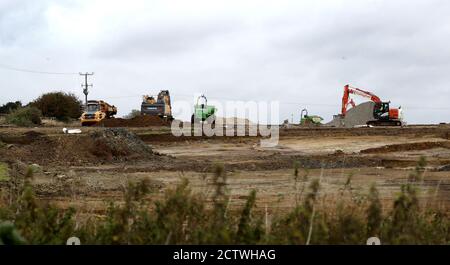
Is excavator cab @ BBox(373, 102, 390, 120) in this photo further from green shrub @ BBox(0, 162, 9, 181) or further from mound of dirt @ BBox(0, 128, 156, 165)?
green shrub @ BBox(0, 162, 9, 181)

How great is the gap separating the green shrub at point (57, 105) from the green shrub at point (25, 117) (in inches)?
582

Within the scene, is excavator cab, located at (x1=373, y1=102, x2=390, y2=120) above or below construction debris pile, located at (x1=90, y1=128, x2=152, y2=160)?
above

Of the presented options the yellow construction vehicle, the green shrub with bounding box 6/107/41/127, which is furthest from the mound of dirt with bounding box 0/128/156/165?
the green shrub with bounding box 6/107/41/127

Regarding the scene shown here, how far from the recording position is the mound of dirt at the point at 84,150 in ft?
84.7

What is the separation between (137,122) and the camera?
55.9 meters

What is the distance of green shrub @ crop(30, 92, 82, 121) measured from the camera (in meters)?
80.3

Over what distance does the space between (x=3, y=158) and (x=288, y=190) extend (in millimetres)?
12750

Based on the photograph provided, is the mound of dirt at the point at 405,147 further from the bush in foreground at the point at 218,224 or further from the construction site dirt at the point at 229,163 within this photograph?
the bush in foreground at the point at 218,224

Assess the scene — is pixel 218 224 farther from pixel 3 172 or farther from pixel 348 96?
pixel 348 96

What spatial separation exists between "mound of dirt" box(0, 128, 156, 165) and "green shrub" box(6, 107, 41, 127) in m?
31.0

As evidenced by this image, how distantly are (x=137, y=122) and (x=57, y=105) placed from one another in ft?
92.4

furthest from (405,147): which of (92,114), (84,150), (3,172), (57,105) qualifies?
(57,105)
